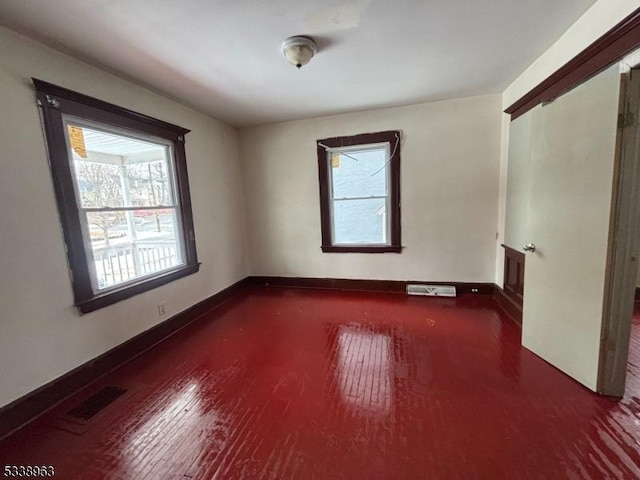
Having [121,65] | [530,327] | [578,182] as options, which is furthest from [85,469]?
[578,182]

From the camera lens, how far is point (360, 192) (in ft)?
12.0

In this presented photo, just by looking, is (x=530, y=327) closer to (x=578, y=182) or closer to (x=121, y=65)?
(x=578, y=182)

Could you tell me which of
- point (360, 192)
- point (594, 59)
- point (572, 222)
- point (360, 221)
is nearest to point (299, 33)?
point (594, 59)

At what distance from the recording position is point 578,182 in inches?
67.6

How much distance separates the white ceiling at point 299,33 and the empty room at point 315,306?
2cm

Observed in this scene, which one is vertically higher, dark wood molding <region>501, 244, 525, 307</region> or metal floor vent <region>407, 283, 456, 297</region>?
dark wood molding <region>501, 244, 525, 307</region>

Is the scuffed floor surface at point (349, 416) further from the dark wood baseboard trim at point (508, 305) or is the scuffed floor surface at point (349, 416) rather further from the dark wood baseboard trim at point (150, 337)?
the dark wood baseboard trim at point (508, 305)

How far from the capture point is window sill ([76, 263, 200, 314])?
80.6 inches

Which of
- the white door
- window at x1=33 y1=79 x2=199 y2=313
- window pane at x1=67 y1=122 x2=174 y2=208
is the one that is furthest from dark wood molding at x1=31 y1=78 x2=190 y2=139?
the white door

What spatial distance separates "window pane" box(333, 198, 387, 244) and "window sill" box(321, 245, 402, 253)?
9 centimetres

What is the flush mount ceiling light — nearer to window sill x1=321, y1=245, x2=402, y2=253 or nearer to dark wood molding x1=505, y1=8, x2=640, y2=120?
dark wood molding x1=505, y1=8, x2=640, y2=120

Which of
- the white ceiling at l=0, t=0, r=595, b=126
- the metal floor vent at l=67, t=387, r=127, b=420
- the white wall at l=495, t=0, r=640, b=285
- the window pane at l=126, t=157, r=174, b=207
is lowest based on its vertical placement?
the metal floor vent at l=67, t=387, r=127, b=420

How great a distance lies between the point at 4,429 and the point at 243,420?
1.39 m

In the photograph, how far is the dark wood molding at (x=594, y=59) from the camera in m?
1.45
